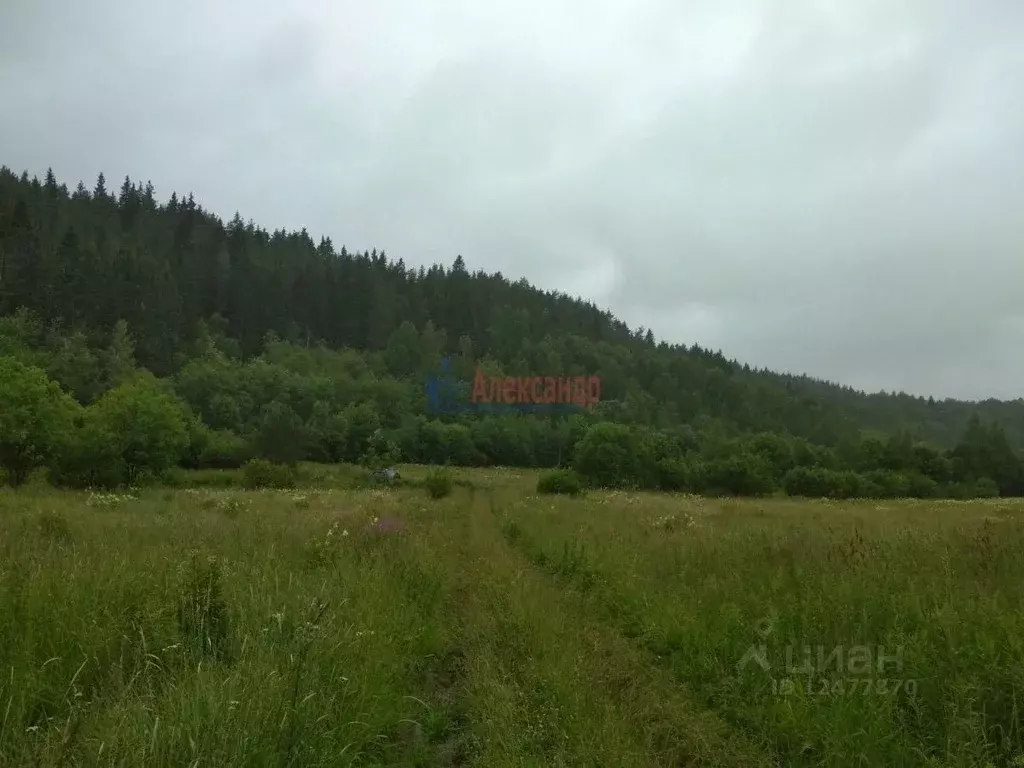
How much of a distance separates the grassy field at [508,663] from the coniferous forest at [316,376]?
41.0m

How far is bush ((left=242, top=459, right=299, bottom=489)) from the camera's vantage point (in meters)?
51.3

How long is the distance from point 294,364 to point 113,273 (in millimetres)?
30367

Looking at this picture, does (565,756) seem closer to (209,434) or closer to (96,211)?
(209,434)

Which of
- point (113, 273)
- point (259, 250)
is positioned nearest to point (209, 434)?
point (113, 273)

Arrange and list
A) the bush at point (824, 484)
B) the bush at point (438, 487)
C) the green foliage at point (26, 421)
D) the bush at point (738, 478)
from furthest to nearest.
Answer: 1. the bush at point (824, 484)
2. the bush at point (738, 478)
3. the bush at point (438, 487)
4. the green foliage at point (26, 421)

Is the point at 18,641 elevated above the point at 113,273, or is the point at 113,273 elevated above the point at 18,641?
the point at 113,273

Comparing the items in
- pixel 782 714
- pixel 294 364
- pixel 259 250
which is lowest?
pixel 782 714

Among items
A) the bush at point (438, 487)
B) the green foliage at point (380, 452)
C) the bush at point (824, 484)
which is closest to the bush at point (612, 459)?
the bush at point (824, 484)

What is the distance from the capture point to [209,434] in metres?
69.0

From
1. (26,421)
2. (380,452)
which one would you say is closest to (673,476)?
(380,452)

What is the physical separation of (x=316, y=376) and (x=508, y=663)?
4088 inches

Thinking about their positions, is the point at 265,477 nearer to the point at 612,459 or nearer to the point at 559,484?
the point at 559,484

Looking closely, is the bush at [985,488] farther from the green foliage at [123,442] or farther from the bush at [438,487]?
the green foliage at [123,442]

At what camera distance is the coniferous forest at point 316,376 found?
175 ft
